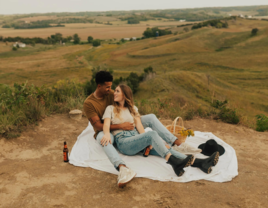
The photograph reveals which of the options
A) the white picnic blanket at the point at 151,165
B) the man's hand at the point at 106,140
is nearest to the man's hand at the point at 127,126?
the man's hand at the point at 106,140

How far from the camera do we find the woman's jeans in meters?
3.46

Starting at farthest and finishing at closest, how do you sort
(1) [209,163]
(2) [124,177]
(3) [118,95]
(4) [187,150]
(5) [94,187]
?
(4) [187,150]
(3) [118,95]
(1) [209,163]
(5) [94,187]
(2) [124,177]

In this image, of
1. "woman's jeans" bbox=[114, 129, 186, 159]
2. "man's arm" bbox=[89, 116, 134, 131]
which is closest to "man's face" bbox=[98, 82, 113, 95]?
"man's arm" bbox=[89, 116, 134, 131]

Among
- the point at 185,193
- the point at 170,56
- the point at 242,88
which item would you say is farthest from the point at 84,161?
the point at 170,56

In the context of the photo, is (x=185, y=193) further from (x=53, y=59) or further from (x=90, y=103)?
(x=53, y=59)

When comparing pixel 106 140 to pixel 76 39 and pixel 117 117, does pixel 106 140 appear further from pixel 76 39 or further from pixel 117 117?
pixel 76 39

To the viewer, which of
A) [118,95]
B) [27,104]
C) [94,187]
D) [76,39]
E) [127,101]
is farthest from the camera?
[76,39]

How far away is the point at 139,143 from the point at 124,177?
717 mm

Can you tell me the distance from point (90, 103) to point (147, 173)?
1.51 m

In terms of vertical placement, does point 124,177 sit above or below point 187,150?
above

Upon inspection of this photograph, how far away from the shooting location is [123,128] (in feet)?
12.6

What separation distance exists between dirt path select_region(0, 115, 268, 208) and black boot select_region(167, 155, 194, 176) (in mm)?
185

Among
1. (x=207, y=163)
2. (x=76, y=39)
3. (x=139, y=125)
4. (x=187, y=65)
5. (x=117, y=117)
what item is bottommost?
(x=187, y=65)

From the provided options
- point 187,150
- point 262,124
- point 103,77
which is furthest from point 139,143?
A: point 262,124
